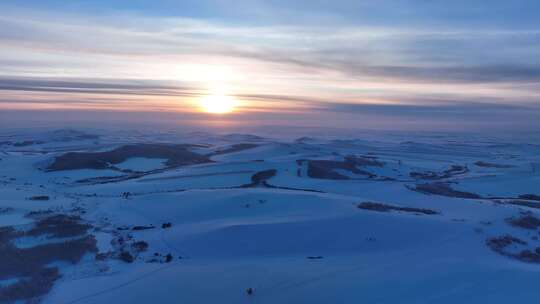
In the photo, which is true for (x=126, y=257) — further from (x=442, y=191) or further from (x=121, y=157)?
(x=121, y=157)

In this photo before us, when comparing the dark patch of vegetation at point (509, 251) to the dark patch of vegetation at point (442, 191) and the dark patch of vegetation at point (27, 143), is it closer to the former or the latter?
the dark patch of vegetation at point (442, 191)

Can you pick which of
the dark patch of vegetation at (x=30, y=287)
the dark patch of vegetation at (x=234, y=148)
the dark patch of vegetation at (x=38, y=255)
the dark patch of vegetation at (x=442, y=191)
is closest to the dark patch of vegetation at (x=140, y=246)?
the dark patch of vegetation at (x=38, y=255)

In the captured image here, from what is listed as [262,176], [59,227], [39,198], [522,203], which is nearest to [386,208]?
[522,203]

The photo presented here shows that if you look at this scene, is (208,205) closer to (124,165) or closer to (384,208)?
(384,208)

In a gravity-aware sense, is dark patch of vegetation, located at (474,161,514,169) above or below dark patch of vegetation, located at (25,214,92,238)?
below

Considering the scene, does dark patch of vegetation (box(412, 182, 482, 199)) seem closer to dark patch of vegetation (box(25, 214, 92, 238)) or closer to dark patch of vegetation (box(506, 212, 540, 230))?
dark patch of vegetation (box(506, 212, 540, 230))

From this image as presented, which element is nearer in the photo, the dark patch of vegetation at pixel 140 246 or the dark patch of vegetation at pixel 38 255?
the dark patch of vegetation at pixel 38 255

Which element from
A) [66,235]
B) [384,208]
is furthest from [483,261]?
[66,235]

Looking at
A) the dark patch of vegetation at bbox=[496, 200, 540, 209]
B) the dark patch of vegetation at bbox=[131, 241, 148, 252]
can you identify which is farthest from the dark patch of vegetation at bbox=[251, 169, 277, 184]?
the dark patch of vegetation at bbox=[131, 241, 148, 252]
